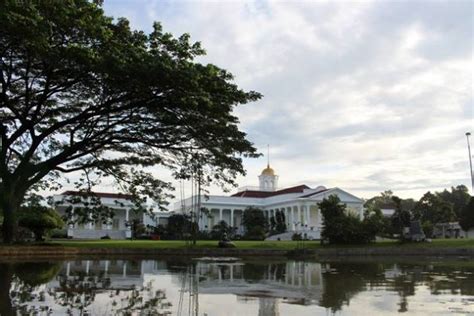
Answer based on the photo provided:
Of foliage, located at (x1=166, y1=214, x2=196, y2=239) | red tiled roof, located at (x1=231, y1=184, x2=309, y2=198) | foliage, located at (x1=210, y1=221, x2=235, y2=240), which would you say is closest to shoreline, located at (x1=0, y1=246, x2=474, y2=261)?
foliage, located at (x1=210, y1=221, x2=235, y2=240)

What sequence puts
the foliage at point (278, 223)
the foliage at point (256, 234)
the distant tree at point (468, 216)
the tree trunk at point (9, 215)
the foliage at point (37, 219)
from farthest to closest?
the foliage at point (278, 223) → the foliage at point (256, 234) → the distant tree at point (468, 216) → the foliage at point (37, 219) → the tree trunk at point (9, 215)

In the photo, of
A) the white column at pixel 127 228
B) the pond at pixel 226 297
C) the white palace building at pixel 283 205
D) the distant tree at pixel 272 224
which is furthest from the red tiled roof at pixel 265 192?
the pond at pixel 226 297

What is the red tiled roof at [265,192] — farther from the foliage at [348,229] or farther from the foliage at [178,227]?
the foliage at [348,229]

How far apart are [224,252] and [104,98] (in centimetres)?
1597

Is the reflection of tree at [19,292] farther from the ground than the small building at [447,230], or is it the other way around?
the small building at [447,230]

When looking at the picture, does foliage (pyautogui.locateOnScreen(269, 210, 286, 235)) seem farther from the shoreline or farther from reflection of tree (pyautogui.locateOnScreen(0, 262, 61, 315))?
reflection of tree (pyautogui.locateOnScreen(0, 262, 61, 315))

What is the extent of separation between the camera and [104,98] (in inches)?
816

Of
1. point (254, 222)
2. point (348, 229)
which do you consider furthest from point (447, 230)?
point (348, 229)

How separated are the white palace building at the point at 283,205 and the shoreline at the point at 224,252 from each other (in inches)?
1035

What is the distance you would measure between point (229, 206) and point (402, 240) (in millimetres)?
38139

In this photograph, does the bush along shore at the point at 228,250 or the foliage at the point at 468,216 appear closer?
the bush along shore at the point at 228,250

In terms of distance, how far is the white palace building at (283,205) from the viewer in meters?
70.4

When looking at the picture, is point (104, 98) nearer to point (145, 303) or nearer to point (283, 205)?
point (145, 303)

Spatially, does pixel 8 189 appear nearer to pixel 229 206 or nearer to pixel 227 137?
pixel 227 137
